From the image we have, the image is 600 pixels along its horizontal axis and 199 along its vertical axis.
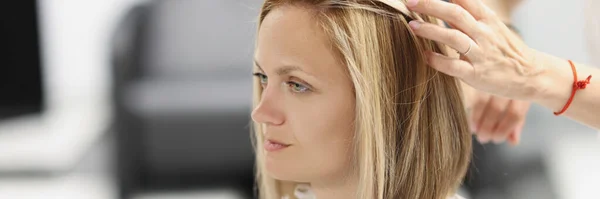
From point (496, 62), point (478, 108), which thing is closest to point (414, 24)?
point (496, 62)

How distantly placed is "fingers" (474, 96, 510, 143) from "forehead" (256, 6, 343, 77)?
2.01 ft

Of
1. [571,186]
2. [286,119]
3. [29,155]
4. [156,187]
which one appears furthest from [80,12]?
[286,119]

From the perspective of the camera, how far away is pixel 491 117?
72.7 inches

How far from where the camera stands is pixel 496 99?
1819 millimetres

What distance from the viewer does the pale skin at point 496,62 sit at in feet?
4.24

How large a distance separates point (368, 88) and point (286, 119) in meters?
0.18

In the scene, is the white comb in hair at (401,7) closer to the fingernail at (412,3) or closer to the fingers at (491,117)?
the fingernail at (412,3)

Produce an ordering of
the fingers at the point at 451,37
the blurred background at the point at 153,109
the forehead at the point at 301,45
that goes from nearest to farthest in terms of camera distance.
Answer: the fingers at the point at 451,37 → the forehead at the point at 301,45 → the blurred background at the point at 153,109

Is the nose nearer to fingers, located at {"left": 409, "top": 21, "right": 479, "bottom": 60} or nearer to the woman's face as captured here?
the woman's face

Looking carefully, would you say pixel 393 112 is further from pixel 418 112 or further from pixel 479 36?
pixel 479 36

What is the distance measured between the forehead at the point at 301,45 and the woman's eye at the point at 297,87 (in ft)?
0.14

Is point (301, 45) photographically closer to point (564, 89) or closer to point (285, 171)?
point (285, 171)

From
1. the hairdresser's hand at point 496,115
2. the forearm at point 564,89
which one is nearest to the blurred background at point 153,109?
the hairdresser's hand at point 496,115

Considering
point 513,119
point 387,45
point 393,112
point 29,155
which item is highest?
point 387,45
